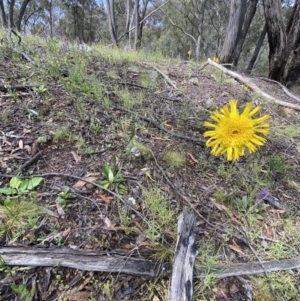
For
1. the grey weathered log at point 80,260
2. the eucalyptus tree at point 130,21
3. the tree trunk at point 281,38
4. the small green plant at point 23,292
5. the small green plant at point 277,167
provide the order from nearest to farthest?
1. the small green plant at point 23,292
2. the grey weathered log at point 80,260
3. the small green plant at point 277,167
4. the tree trunk at point 281,38
5. the eucalyptus tree at point 130,21

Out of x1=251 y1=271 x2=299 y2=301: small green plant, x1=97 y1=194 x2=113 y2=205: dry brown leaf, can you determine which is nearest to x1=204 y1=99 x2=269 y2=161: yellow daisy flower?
x1=251 y1=271 x2=299 y2=301: small green plant

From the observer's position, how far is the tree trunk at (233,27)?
530cm

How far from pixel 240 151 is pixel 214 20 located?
74.2 ft

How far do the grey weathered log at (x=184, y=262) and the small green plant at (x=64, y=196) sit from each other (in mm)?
713

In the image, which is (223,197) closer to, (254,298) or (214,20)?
(254,298)

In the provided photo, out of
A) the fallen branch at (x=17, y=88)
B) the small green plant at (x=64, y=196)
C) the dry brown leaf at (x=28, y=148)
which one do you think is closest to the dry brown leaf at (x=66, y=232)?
the small green plant at (x=64, y=196)

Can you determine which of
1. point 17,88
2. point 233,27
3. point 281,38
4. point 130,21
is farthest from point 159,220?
point 130,21

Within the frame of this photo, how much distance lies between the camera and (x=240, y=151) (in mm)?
1638

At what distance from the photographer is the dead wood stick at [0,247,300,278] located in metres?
1.19

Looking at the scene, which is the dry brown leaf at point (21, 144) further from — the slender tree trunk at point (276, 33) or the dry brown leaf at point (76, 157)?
the slender tree trunk at point (276, 33)

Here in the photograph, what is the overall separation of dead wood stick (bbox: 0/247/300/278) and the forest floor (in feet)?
0.08

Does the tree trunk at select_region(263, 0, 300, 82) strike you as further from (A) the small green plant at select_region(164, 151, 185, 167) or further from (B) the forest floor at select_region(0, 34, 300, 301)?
(A) the small green plant at select_region(164, 151, 185, 167)

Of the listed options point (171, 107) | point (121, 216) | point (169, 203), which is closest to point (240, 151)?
point (169, 203)

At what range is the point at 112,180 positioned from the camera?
1.60 m
